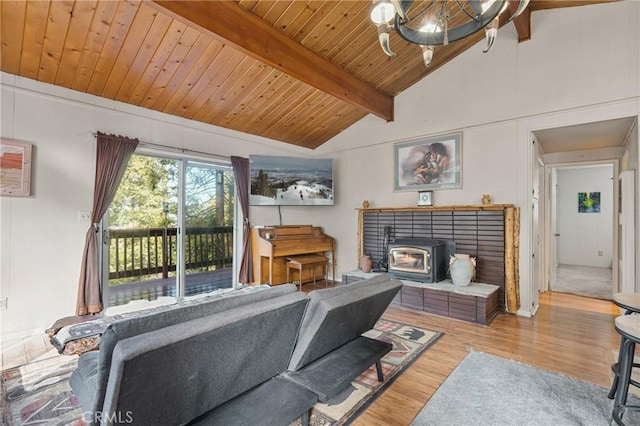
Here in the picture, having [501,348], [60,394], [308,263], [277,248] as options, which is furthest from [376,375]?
[308,263]

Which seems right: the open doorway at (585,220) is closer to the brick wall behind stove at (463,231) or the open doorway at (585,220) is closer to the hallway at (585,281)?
the hallway at (585,281)

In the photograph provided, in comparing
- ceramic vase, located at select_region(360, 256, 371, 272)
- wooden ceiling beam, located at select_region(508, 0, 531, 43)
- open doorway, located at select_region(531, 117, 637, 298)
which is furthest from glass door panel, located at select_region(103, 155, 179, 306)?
open doorway, located at select_region(531, 117, 637, 298)

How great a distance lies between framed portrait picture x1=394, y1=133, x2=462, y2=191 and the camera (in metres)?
4.52

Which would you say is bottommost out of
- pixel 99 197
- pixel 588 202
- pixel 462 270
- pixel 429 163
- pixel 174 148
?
pixel 462 270

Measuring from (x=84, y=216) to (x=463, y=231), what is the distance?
16.6 ft

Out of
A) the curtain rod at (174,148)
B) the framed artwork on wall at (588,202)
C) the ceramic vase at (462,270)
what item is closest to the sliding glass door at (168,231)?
the curtain rod at (174,148)

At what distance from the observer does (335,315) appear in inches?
67.7

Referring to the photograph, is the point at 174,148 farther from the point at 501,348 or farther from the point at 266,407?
the point at 501,348

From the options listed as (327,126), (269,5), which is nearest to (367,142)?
(327,126)

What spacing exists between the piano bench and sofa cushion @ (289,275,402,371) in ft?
9.84

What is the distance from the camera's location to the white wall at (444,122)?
3.21m

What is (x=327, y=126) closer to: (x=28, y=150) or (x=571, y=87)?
(x=571, y=87)

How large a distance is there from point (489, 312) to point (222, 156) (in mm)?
4532

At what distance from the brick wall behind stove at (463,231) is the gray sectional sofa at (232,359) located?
2.73 meters
